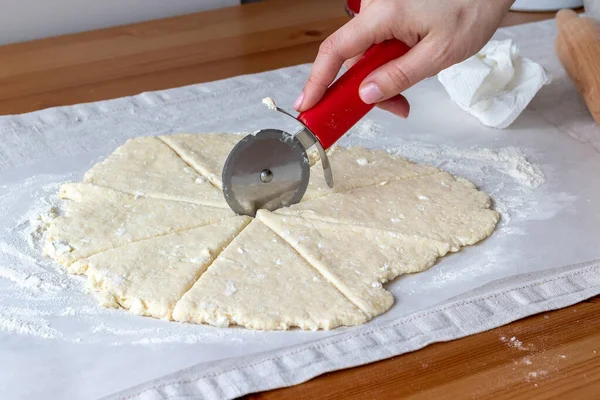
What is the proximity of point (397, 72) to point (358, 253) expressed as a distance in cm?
41

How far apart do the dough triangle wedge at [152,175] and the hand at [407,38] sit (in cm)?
36

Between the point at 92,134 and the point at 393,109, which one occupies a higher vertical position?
the point at 393,109

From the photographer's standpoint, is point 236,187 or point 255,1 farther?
point 255,1

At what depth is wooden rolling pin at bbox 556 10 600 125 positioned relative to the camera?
2.23 metres

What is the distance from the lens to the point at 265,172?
178 cm

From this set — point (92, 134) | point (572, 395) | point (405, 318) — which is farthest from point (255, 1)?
point (572, 395)

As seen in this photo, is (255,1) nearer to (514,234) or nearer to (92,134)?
(92,134)

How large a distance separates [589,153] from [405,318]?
94cm

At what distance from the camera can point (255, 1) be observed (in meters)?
3.30

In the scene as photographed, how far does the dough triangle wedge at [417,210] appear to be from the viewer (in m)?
1.80

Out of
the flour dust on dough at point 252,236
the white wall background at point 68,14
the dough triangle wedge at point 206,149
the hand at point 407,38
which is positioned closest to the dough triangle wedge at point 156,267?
the flour dust on dough at point 252,236

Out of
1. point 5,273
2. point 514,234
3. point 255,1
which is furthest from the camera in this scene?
point 255,1

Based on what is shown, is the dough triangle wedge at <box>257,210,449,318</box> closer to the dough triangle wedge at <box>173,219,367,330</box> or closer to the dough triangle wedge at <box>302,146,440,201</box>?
the dough triangle wedge at <box>173,219,367,330</box>

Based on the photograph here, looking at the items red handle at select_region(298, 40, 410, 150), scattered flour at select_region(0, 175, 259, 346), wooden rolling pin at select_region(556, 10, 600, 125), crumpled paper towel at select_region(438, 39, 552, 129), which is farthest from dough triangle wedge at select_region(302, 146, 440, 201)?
wooden rolling pin at select_region(556, 10, 600, 125)
